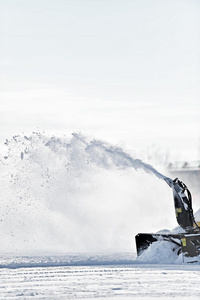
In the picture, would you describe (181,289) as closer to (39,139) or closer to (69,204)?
(69,204)

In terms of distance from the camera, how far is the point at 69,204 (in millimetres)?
16828

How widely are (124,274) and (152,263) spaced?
5.58 feet

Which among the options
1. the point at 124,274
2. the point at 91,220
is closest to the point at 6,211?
the point at 91,220

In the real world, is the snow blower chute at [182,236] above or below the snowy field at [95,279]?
above

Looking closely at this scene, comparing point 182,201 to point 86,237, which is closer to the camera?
point 182,201

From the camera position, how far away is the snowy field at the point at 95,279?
27.1ft

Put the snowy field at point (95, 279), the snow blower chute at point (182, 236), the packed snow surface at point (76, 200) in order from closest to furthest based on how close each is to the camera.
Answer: the snowy field at point (95, 279) < the snow blower chute at point (182, 236) < the packed snow surface at point (76, 200)

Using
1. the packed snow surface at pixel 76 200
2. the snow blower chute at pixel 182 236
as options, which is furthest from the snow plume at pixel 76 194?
the snow blower chute at pixel 182 236

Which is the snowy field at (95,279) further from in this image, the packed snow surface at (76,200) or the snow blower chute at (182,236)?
the packed snow surface at (76,200)

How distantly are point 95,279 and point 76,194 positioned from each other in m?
7.61

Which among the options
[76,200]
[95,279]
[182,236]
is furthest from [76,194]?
[95,279]

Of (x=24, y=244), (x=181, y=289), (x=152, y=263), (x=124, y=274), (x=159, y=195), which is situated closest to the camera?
(x=181, y=289)

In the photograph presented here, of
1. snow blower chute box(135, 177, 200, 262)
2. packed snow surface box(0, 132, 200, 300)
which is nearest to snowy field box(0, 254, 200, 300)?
snow blower chute box(135, 177, 200, 262)

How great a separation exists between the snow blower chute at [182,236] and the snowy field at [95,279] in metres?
0.36
